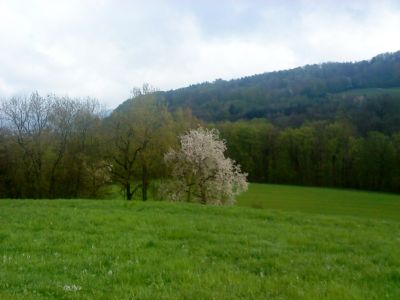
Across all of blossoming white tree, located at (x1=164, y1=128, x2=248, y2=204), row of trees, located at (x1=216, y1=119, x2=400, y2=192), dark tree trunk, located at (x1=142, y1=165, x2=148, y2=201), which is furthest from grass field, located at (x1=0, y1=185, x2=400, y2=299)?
row of trees, located at (x1=216, y1=119, x2=400, y2=192)

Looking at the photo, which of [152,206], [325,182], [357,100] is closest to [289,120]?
[357,100]

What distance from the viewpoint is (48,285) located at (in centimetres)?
821

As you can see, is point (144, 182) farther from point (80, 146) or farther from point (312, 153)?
point (312, 153)

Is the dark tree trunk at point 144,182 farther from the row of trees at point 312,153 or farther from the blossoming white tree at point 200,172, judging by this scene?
the row of trees at point 312,153

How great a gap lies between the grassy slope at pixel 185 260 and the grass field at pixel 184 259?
2 centimetres

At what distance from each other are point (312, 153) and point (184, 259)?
350 ft

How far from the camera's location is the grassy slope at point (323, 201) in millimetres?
69062

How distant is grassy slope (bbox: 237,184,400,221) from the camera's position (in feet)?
227

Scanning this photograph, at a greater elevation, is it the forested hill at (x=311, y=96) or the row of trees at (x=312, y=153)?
the forested hill at (x=311, y=96)

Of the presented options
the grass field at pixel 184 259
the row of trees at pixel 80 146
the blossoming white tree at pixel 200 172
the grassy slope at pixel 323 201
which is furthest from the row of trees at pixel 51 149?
the grass field at pixel 184 259

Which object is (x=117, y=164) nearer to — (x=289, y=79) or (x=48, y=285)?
(x=48, y=285)

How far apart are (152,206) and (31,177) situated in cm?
3655

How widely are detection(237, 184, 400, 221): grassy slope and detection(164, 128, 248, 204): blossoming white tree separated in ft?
A: 59.3

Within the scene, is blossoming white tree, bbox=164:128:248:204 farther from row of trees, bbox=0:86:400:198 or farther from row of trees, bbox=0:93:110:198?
row of trees, bbox=0:93:110:198
